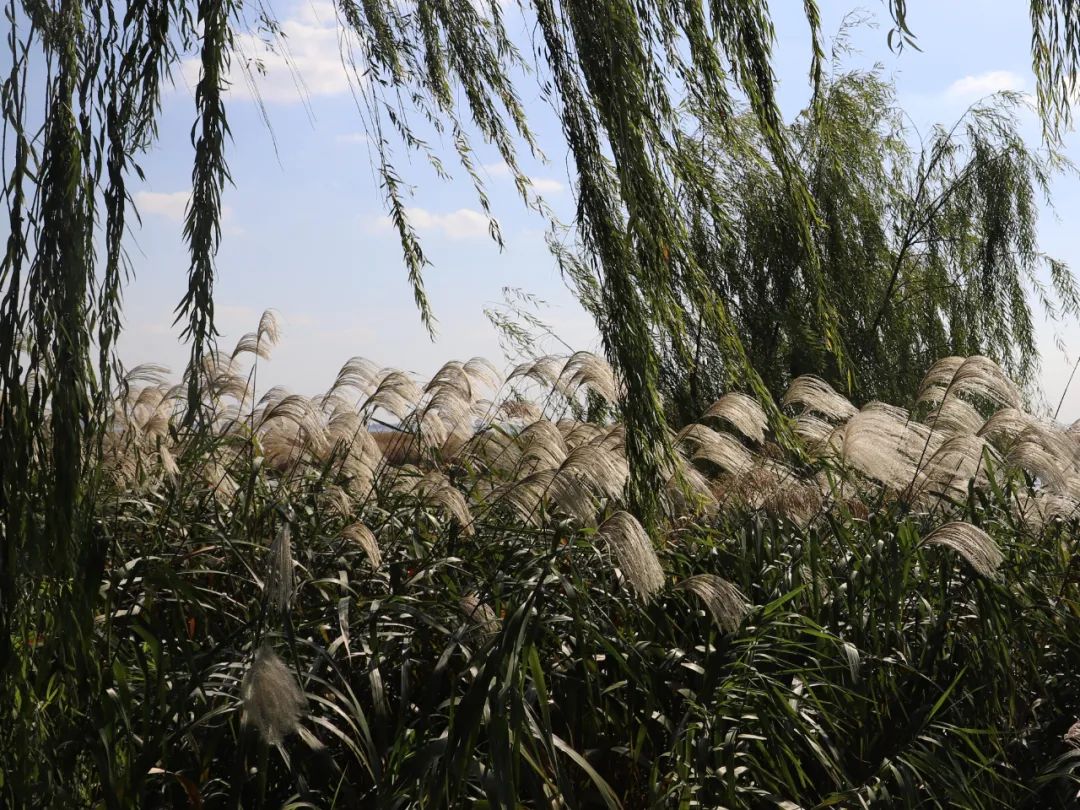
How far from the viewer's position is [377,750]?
2566 mm

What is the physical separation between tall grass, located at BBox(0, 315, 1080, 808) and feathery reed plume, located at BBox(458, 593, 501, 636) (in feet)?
0.04

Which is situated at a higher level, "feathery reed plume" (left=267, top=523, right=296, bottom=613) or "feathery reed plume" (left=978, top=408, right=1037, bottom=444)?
"feathery reed plume" (left=267, top=523, right=296, bottom=613)

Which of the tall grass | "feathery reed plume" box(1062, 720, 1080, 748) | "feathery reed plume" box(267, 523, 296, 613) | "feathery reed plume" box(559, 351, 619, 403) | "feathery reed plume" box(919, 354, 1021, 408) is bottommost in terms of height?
"feathery reed plume" box(1062, 720, 1080, 748)

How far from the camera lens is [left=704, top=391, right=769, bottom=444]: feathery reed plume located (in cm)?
364

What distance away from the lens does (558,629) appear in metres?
3.04

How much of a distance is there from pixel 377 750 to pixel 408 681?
0.20m

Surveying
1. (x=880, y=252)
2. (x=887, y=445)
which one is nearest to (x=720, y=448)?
(x=887, y=445)

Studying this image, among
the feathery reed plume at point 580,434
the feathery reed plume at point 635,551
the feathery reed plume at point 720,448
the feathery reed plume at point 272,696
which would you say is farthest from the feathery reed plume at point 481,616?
the feathery reed plume at point 580,434

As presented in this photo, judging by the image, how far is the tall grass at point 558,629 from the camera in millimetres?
2326

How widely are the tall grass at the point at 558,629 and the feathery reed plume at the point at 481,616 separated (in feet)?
0.04

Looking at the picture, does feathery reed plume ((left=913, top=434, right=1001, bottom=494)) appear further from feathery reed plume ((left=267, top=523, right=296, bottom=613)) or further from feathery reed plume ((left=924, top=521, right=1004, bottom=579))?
feathery reed plume ((left=267, top=523, right=296, bottom=613))

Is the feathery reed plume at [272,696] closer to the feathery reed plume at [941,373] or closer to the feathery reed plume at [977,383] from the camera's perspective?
the feathery reed plume at [977,383]

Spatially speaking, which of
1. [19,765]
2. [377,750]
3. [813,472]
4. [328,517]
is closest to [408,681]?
[377,750]

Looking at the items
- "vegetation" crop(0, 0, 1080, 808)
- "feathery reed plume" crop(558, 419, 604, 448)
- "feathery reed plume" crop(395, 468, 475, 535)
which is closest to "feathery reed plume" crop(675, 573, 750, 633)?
"vegetation" crop(0, 0, 1080, 808)
